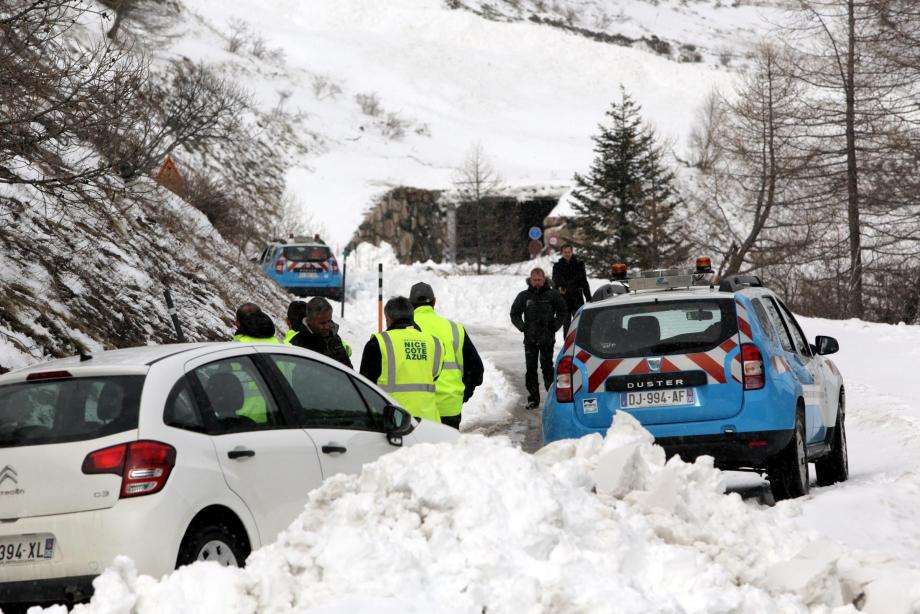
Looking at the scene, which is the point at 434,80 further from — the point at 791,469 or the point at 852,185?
the point at 791,469

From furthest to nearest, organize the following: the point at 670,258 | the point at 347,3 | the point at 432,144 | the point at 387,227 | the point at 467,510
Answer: the point at 347,3 < the point at 432,144 < the point at 387,227 < the point at 670,258 < the point at 467,510

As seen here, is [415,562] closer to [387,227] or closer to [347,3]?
[387,227]

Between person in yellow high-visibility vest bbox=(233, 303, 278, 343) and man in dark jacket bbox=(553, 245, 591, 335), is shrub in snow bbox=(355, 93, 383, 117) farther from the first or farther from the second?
person in yellow high-visibility vest bbox=(233, 303, 278, 343)

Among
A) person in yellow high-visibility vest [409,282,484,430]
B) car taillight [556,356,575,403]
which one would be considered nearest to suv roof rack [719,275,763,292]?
car taillight [556,356,575,403]

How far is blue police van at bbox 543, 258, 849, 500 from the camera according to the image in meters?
8.66

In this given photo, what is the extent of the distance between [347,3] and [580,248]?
68.4 metres

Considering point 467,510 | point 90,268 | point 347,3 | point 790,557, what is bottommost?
point 790,557

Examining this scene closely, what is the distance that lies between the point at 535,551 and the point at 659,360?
4.64 metres

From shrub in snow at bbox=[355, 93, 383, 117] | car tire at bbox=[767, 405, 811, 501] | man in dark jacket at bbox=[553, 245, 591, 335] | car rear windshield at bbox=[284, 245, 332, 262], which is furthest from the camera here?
shrub in snow at bbox=[355, 93, 383, 117]

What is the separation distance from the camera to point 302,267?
32.7m

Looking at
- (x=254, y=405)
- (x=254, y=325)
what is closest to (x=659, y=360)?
(x=254, y=325)

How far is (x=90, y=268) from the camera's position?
15.0 m

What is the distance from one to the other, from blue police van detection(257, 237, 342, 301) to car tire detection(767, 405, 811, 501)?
80.5 ft

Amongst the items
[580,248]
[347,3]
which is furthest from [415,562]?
[347,3]
